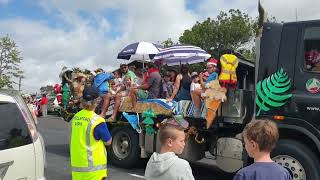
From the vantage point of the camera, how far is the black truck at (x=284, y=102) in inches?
261

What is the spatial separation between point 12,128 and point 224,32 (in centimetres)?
3593

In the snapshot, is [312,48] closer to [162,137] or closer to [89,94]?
[89,94]

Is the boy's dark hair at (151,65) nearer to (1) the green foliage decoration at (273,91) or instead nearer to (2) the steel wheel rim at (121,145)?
(2) the steel wheel rim at (121,145)

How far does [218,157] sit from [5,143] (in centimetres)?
399

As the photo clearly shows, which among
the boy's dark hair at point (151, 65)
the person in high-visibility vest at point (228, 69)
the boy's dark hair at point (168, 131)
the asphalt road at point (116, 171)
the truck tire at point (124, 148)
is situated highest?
the boy's dark hair at point (151, 65)

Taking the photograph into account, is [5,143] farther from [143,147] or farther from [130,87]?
[130,87]

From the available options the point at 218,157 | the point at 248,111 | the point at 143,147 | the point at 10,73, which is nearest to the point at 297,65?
the point at 248,111

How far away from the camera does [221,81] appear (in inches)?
288

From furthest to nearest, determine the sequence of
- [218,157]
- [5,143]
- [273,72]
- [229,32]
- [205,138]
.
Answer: [229,32]
[205,138]
[218,157]
[273,72]
[5,143]

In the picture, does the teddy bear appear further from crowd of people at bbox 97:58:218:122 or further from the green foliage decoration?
crowd of people at bbox 97:58:218:122

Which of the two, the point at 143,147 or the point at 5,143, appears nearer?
the point at 5,143

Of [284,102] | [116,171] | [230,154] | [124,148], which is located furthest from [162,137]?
[124,148]

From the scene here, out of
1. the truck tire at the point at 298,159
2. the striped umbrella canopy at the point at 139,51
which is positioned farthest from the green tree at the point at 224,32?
the truck tire at the point at 298,159

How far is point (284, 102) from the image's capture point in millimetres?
6863
